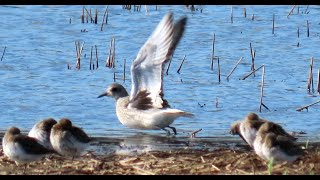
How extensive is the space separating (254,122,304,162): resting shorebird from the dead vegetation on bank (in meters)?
0.10

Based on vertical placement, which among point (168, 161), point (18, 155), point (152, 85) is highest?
point (152, 85)

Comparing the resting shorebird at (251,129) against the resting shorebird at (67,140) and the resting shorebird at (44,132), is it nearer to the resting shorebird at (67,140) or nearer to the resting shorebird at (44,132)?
the resting shorebird at (67,140)

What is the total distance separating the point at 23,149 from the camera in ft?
31.4

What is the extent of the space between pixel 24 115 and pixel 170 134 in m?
2.43

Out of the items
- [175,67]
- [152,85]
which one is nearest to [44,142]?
[152,85]

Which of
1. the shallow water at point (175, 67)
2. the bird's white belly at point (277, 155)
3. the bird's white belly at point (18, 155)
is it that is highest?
the bird's white belly at point (277, 155)

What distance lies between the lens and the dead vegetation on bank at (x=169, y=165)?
30.1 ft

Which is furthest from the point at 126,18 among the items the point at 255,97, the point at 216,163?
the point at 216,163

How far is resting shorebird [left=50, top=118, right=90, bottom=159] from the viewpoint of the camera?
400 inches

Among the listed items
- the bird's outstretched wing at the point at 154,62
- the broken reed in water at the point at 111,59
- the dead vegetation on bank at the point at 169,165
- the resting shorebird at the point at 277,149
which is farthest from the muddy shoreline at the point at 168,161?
the broken reed in water at the point at 111,59

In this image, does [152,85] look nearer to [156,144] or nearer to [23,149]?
[156,144]

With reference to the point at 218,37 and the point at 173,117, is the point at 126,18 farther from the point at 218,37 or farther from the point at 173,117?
the point at 173,117

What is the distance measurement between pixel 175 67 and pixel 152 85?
16.0ft

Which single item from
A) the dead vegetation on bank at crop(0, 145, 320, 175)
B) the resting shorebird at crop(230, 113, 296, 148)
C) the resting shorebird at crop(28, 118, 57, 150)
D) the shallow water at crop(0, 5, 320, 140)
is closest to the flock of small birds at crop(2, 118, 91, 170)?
the resting shorebird at crop(28, 118, 57, 150)
